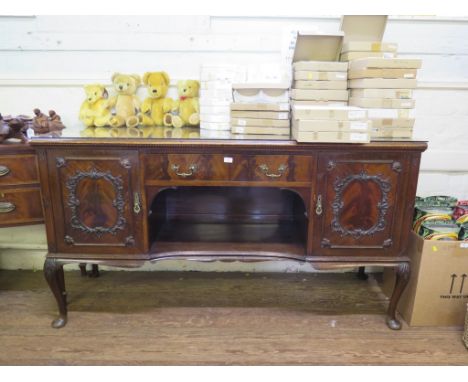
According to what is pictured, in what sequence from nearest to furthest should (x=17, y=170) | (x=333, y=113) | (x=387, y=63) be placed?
(x=333, y=113) < (x=387, y=63) < (x=17, y=170)

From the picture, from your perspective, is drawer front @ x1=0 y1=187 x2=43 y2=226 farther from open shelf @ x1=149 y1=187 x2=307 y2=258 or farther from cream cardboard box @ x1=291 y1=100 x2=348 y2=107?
cream cardboard box @ x1=291 y1=100 x2=348 y2=107

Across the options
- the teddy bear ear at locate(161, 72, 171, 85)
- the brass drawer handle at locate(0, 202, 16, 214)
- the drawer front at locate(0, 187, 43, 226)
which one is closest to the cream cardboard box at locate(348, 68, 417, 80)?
the teddy bear ear at locate(161, 72, 171, 85)

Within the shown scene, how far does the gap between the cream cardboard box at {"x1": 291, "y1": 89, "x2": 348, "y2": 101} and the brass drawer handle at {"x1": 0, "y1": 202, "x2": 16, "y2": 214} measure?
1.36 meters

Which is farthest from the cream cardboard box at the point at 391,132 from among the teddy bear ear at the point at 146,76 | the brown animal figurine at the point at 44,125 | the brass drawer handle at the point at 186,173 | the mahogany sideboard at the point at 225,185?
the brown animal figurine at the point at 44,125

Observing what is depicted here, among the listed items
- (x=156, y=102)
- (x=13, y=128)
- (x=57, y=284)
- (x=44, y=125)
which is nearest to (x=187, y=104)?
(x=156, y=102)

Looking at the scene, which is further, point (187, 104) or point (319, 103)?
point (187, 104)

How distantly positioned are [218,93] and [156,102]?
1.52 feet

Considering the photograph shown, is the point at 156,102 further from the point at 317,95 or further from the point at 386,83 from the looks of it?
the point at 386,83

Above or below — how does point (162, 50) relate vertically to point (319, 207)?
above

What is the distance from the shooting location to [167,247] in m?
1.72

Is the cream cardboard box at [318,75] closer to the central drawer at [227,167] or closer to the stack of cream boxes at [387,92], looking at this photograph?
the stack of cream boxes at [387,92]

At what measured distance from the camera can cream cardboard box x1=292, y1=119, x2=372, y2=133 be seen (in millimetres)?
1450

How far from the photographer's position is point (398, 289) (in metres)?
1.72

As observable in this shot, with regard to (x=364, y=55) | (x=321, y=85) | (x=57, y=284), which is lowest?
(x=57, y=284)
